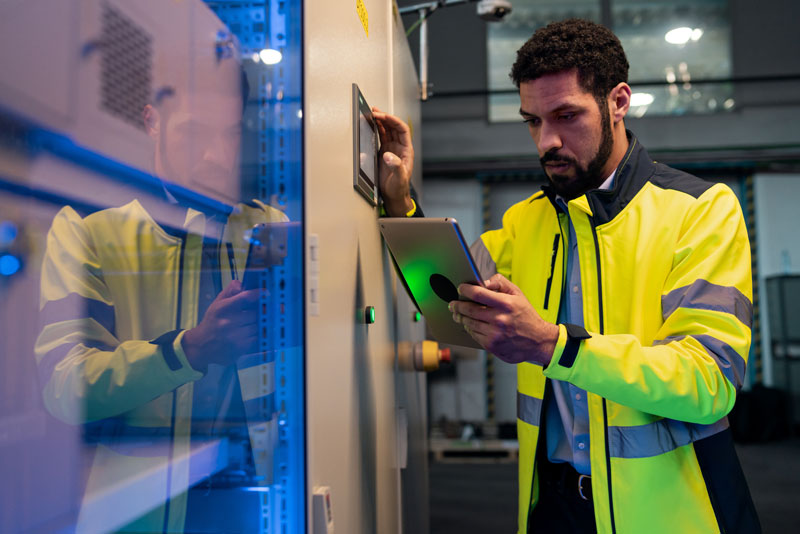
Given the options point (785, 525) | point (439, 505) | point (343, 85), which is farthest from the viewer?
point (439, 505)

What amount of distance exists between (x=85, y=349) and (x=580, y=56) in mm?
1101

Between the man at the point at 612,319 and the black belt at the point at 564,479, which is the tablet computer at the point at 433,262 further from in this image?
the black belt at the point at 564,479

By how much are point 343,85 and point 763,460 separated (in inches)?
202

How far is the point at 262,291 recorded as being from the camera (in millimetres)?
787

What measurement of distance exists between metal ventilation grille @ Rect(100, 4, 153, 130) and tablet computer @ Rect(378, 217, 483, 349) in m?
0.45

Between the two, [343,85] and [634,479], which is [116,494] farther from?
[634,479]

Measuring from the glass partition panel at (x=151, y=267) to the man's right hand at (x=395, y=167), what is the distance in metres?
0.52

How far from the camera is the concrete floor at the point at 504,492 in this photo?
3.40 meters

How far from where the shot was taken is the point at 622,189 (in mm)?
1231

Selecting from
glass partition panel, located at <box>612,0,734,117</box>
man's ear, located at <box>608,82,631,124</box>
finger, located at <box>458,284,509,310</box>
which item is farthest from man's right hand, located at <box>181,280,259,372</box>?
glass partition panel, located at <box>612,0,734,117</box>

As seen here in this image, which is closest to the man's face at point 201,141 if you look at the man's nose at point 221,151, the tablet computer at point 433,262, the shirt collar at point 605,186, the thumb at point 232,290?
the man's nose at point 221,151

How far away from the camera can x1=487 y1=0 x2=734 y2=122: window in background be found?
5535 mm

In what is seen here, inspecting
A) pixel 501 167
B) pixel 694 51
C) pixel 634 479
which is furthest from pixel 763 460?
pixel 634 479

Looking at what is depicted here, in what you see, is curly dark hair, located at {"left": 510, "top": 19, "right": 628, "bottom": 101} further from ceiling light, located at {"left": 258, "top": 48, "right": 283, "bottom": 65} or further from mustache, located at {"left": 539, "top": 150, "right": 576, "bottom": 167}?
ceiling light, located at {"left": 258, "top": 48, "right": 283, "bottom": 65}
